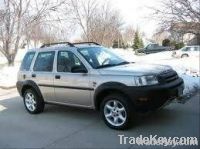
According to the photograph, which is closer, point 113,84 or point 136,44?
point 113,84

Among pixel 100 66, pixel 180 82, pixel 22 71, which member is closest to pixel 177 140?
pixel 180 82

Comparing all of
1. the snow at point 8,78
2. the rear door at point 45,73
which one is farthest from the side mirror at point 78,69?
the snow at point 8,78

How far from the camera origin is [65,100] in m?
7.72

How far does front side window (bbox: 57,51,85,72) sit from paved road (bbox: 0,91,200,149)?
118cm

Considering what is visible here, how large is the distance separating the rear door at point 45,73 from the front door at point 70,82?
0.72 ft

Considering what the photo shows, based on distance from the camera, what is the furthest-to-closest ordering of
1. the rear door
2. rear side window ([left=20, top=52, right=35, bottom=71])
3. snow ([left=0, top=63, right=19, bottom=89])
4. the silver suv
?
snow ([left=0, top=63, right=19, bottom=89])
rear side window ([left=20, top=52, right=35, bottom=71])
the rear door
the silver suv

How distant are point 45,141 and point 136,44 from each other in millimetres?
59708

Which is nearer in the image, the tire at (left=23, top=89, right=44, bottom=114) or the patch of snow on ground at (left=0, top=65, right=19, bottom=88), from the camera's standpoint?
the tire at (left=23, top=89, right=44, bottom=114)

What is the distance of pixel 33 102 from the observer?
866cm

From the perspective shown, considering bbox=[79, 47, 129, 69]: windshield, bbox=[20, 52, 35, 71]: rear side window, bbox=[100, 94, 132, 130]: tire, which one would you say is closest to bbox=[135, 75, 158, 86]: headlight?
bbox=[100, 94, 132, 130]: tire

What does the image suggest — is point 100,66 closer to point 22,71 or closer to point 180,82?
point 180,82

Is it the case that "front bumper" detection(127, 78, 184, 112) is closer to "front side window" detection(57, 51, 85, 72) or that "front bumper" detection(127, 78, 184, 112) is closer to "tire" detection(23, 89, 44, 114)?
"front side window" detection(57, 51, 85, 72)

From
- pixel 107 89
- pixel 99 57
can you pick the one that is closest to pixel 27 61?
pixel 99 57

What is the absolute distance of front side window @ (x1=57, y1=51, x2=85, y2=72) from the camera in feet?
24.4
